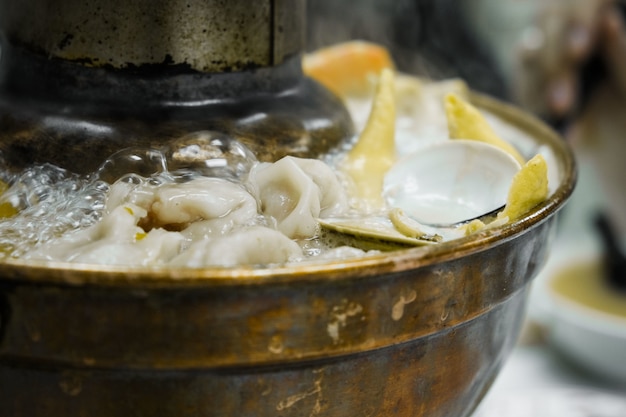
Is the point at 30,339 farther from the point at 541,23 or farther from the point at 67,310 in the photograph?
the point at 541,23

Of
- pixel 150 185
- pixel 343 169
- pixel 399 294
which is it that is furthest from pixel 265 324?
pixel 343 169

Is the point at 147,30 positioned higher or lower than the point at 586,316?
higher

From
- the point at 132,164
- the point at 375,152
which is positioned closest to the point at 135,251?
the point at 132,164

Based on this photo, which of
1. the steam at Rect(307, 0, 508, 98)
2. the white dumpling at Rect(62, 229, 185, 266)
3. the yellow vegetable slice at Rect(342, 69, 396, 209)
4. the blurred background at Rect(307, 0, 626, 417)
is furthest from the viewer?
the steam at Rect(307, 0, 508, 98)

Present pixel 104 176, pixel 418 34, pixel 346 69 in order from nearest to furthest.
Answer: pixel 104 176
pixel 346 69
pixel 418 34

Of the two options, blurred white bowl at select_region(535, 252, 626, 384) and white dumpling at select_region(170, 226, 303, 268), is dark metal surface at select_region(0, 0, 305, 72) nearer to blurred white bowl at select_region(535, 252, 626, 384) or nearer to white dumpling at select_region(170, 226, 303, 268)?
white dumpling at select_region(170, 226, 303, 268)

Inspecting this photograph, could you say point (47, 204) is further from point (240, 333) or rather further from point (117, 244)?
point (240, 333)

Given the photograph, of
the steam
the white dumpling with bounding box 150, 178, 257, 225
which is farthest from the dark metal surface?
the steam

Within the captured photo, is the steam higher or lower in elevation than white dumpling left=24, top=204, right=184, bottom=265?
lower
